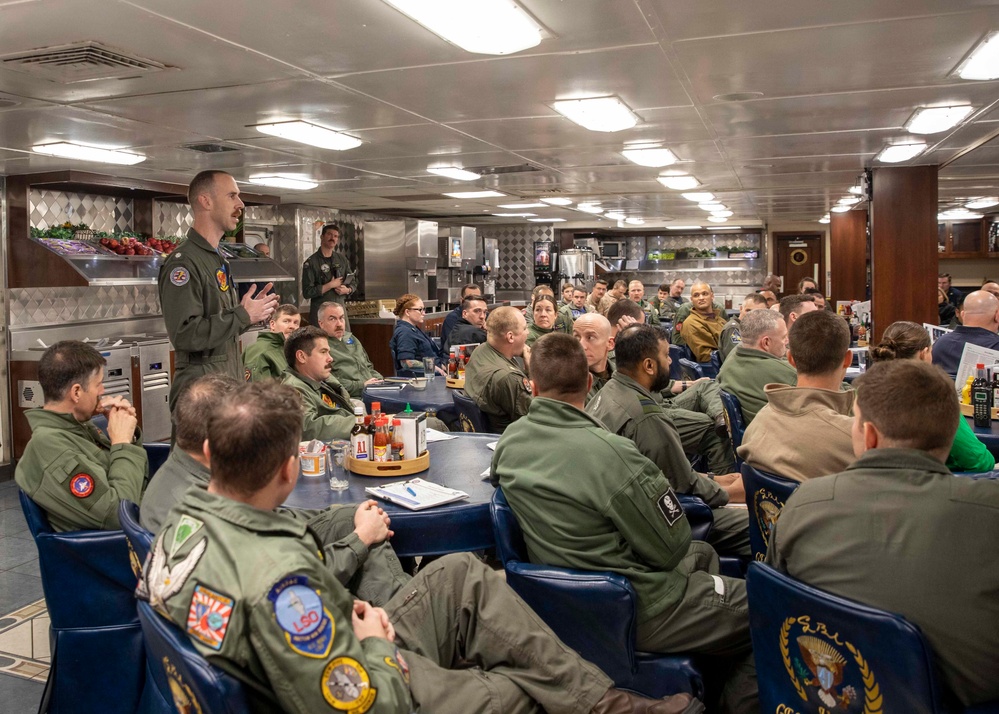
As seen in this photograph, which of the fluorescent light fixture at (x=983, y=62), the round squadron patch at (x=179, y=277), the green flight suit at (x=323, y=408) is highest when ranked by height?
the fluorescent light fixture at (x=983, y=62)

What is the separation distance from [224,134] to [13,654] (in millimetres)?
3587

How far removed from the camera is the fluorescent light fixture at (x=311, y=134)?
553 centimetres

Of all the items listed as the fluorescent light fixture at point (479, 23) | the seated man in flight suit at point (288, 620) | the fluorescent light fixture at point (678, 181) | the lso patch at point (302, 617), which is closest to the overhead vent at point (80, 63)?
the fluorescent light fixture at point (479, 23)

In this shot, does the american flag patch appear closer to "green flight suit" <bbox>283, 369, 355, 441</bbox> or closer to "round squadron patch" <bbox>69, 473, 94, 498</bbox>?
"round squadron patch" <bbox>69, 473, 94, 498</bbox>

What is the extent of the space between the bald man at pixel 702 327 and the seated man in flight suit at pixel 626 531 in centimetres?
606

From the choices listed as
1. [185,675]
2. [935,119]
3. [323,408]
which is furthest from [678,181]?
[185,675]

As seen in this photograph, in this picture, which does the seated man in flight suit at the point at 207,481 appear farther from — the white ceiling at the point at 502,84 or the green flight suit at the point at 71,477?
the white ceiling at the point at 502,84

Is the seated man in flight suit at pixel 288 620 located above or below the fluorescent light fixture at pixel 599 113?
below

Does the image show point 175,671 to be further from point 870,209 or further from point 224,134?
A: point 870,209

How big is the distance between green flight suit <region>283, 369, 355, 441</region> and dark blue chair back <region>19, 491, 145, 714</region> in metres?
1.12

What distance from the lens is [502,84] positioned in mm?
4453

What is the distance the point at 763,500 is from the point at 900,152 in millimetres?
5706

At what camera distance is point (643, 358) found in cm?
364

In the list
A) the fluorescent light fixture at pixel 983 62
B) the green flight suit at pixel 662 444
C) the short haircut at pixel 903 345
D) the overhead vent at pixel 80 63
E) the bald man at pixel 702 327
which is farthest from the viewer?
the bald man at pixel 702 327
